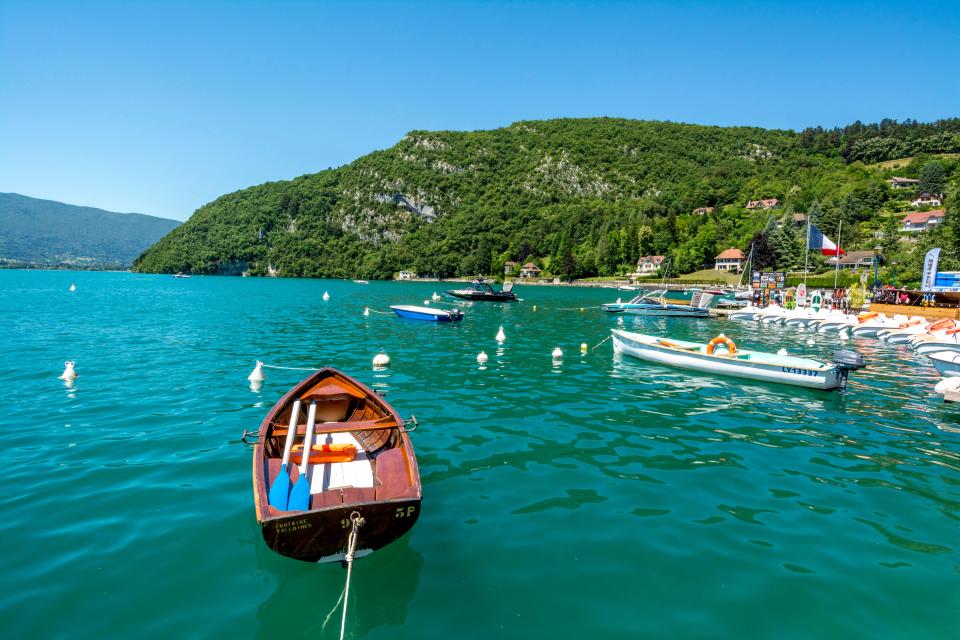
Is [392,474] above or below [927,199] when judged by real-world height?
below

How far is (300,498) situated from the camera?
21.0ft

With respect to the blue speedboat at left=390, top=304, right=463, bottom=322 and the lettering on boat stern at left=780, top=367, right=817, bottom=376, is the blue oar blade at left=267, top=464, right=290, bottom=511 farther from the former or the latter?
the blue speedboat at left=390, top=304, right=463, bottom=322

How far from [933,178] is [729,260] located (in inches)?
2775

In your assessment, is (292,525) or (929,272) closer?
(292,525)

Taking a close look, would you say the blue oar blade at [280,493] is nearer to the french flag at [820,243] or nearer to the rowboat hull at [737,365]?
the rowboat hull at [737,365]

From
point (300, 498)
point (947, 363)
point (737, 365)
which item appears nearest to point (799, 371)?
point (737, 365)

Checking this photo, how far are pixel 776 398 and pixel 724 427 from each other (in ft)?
17.7

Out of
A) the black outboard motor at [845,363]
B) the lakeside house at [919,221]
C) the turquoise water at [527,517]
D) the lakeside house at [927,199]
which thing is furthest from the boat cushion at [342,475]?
the lakeside house at [927,199]

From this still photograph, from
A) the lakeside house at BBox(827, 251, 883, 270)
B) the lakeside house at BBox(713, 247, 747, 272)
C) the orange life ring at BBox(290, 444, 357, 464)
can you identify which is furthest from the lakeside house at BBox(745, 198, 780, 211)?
the orange life ring at BBox(290, 444, 357, 464)

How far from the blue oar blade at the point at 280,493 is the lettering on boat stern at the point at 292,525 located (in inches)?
21.5

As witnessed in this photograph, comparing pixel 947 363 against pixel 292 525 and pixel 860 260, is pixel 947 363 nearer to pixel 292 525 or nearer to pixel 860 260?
pixel 292 525

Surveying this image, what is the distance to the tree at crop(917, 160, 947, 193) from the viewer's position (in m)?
142

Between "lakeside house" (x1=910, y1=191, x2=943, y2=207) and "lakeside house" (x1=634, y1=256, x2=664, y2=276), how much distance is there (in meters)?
72.1

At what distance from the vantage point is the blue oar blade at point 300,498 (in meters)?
6.29
